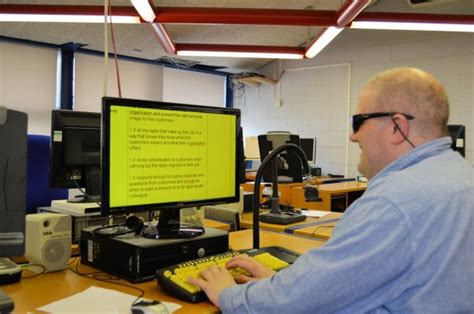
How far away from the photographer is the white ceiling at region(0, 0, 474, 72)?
428 centimetres

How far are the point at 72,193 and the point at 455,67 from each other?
15.5 ft

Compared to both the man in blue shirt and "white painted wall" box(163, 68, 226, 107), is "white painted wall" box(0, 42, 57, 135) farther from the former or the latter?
the man in blue shirt

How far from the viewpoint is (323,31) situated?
3.93m

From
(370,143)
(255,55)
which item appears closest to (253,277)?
(370,143)

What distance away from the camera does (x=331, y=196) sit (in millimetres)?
4363

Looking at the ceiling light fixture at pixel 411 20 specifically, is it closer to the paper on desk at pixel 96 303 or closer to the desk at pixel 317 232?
the desk at pixel 317 232

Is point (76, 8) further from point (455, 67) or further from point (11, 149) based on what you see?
point (455, 67)

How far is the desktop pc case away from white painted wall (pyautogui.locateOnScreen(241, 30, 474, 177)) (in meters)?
4.05

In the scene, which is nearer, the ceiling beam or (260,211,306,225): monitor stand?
(260,211,306,225): monitor stand

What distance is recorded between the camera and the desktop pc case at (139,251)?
129 cm

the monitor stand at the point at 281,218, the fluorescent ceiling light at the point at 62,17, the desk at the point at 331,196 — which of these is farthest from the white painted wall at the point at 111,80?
the monitor stand at the point at 281,218

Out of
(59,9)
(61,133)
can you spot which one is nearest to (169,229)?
(61,133)

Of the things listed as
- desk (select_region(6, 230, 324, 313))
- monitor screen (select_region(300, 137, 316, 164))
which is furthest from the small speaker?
monitor screen (select_region(300, 137, 316, 164))

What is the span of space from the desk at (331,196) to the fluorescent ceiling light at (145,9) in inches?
79.6
